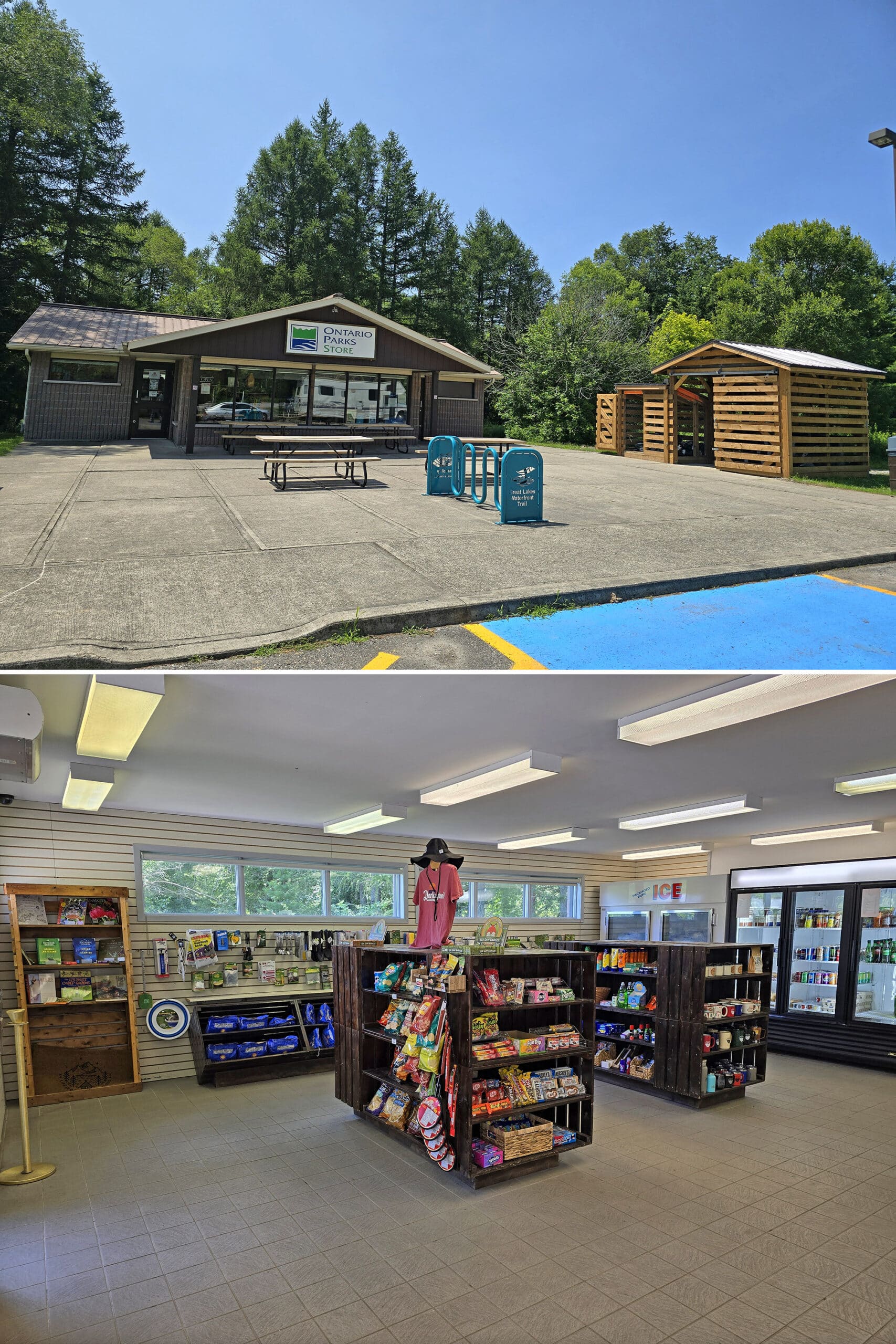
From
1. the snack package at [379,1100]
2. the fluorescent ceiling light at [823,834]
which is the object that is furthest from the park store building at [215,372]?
the snack package at [379,1100]

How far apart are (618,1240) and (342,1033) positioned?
3205 millimetres

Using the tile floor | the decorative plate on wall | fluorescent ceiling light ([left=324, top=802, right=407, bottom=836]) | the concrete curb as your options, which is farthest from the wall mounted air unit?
the decorative plate on wall

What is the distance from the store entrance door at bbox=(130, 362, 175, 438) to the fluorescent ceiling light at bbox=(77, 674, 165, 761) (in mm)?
14106

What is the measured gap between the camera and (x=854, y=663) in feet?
16.7

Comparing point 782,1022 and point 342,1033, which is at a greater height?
point 342,1033

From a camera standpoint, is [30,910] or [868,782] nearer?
[868,782]

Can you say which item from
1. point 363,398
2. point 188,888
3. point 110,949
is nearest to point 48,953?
point 110,949

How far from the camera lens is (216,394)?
17.6 meters

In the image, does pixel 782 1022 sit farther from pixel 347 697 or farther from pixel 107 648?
pixel 107 648

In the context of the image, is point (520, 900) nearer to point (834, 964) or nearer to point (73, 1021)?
point (834, 964)

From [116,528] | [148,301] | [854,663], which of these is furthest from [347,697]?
[148,301]

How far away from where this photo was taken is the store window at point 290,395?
59.9ft

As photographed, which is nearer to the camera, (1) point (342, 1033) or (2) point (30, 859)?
(1) point (342, 1033)

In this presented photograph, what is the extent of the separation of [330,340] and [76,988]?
14.8m
